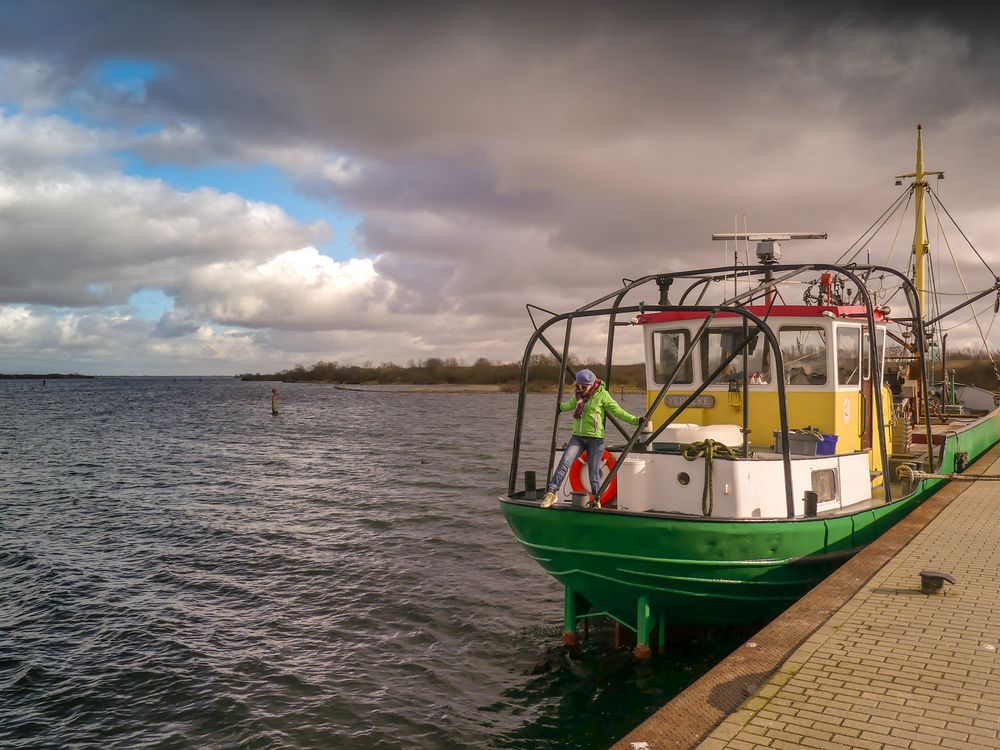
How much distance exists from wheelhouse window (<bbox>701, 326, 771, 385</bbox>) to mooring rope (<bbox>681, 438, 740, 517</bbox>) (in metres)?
2.29

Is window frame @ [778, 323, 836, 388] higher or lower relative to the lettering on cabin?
higher

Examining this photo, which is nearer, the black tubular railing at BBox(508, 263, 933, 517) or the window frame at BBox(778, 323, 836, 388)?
the black tubular railing at BBox(508, 263, 933, 517)

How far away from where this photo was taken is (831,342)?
11594mm

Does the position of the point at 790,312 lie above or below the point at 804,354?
above

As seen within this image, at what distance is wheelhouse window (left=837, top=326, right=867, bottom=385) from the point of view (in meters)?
11.8

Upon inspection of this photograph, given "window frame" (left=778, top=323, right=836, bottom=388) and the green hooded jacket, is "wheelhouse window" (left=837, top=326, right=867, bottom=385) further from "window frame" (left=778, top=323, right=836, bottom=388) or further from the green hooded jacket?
the green hooded jacket

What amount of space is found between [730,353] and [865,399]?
2792 millimetres

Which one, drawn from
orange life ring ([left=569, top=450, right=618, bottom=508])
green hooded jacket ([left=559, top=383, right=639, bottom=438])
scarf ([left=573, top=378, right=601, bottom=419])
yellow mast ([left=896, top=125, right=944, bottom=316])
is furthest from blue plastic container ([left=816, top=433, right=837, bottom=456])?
yellow mast ([left=896, top=125, right=944, bottom=316])

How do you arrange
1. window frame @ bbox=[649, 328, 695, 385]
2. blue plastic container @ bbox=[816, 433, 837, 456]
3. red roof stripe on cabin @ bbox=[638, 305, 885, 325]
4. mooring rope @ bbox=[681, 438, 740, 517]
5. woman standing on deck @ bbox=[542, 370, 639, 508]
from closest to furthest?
1. mooring rope @ bbox=[681, 438, 740, 517]
2. woman standing on deck @ bbox=[542, 370, 639, 508]
3. blue plastic container @ bbox=[816, 433, 837, 456]
4. red roof stripe on cabin @ bbox=[638, 305, 885, 325]
5. window frame @ bbox=[649, 328, 695, 385]

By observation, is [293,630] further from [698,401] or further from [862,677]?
[862,677]

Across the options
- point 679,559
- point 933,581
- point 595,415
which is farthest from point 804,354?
point 679,559

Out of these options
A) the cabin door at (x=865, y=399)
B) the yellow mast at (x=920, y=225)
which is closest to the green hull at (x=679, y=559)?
the cabin door at (x=865, y=399)

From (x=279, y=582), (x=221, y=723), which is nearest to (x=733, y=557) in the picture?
(x=221, y=723)

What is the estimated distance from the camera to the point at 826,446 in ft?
35.7
